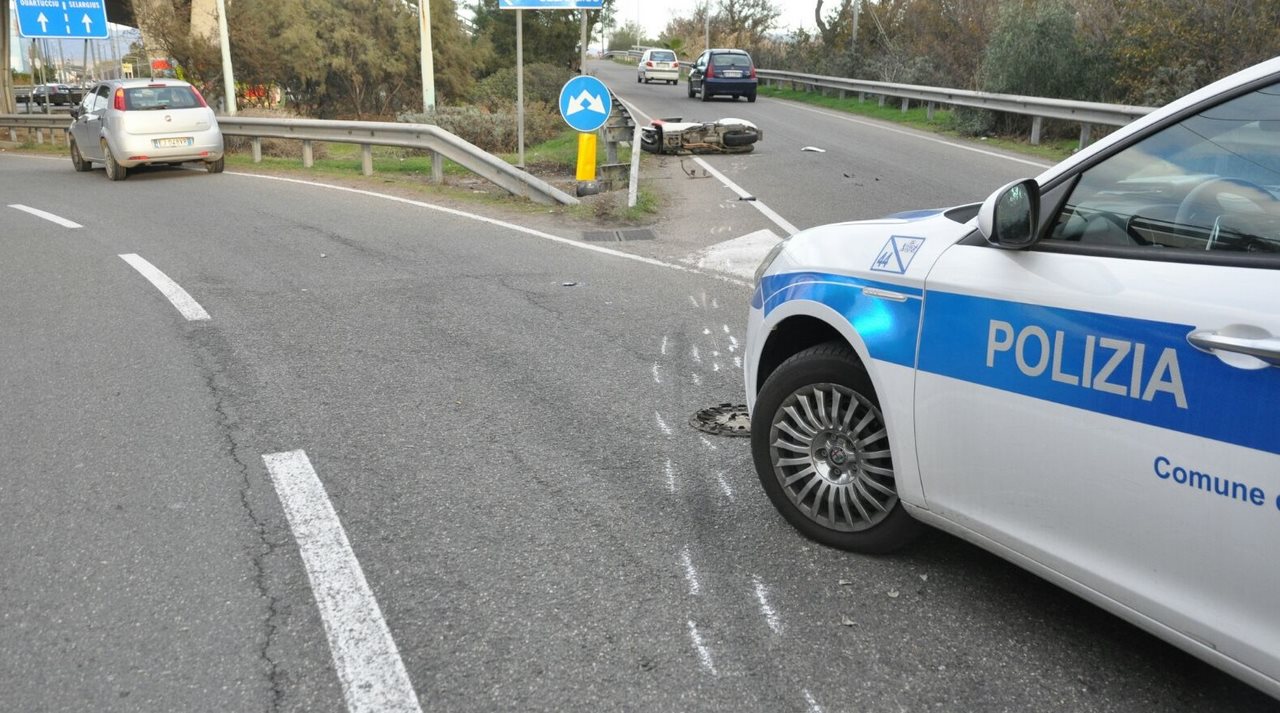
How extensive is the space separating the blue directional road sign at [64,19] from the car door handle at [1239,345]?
108ft

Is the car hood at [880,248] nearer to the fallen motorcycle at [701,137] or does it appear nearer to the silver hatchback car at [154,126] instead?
the fallen motorcycle at [701,137]

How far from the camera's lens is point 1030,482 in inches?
118

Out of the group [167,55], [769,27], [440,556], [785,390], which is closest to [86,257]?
[440,556]

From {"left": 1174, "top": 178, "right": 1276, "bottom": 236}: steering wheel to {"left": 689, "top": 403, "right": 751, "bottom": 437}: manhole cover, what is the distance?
258cm

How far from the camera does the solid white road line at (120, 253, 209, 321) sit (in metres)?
7.69

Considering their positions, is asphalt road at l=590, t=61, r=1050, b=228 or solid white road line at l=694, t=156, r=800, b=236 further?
asphalt road at l=590, t=61, r=1050, b=228

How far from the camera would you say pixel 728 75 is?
33.3 metres

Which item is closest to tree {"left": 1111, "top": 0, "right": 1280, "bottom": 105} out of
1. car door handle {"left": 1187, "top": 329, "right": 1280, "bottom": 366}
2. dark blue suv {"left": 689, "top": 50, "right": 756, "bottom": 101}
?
dark blue suv {"left": 689, "top": 50, "right": 756, "bottom": 101}

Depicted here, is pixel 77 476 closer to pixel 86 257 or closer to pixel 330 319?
pixel 330 319

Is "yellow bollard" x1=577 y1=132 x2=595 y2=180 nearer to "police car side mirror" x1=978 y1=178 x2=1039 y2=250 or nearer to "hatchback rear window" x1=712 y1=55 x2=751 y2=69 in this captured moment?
"police car side mirror" x1=978 y1=178 x2=1039 y2=250

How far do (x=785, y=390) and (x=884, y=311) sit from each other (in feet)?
1.91

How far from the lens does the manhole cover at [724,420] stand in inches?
205

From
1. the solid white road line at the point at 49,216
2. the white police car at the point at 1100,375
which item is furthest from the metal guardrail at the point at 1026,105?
the solid white road line at the point at 49,216

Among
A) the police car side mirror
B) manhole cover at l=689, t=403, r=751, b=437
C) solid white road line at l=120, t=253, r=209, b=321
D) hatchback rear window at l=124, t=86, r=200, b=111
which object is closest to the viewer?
the police car side mirror
